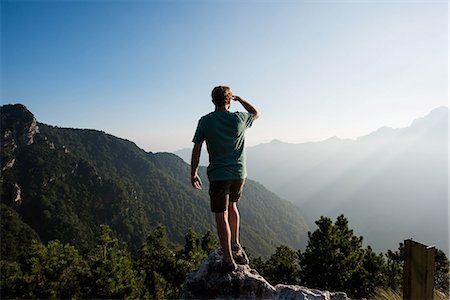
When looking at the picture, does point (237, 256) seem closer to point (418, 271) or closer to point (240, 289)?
point (240, 289)

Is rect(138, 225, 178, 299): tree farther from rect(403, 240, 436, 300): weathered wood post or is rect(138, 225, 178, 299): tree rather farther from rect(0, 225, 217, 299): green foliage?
rect(403, 240, 436, 300): weathered wood post

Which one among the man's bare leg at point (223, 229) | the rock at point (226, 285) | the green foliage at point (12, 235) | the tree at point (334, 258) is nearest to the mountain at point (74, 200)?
the green foliage at point (12, 235)

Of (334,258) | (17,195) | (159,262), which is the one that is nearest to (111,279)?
(159,262)

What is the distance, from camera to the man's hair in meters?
4.72

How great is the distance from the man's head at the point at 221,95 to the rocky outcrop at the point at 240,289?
2345 mm

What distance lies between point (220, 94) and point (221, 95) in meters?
0.02

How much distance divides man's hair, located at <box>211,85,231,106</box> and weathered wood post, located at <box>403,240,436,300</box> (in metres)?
2.88

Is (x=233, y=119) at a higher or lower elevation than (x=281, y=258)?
higher

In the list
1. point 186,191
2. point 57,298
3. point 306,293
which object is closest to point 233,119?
point 306,293

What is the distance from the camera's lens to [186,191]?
183 meters

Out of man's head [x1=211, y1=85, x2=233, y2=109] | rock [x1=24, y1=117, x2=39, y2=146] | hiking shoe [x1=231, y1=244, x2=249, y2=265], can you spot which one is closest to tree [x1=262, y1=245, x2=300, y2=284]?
hiking shoe [x1=231, y1=244, x2=249, y2=265]

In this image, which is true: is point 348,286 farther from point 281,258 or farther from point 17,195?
point 17,195

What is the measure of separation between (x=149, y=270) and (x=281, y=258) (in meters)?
12.6

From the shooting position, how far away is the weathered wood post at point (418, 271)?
335 centimetres
